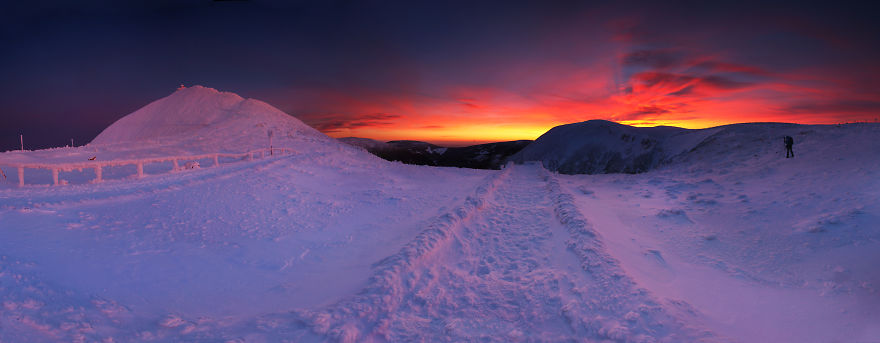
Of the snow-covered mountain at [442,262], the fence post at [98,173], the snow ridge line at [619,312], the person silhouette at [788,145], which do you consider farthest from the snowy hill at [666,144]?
the fence post at [98,173]

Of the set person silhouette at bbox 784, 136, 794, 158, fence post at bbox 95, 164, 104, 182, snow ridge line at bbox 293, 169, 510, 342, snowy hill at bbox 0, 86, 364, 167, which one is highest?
snowy hill at bbox 0, 86, 364, 167

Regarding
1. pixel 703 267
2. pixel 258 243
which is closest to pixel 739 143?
pixel 703 267

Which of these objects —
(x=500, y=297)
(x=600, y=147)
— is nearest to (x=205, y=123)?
(x=500, y=297)

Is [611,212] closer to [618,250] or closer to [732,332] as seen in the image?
[618,250]

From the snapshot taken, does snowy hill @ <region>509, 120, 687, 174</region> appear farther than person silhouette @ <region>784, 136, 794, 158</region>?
Yes

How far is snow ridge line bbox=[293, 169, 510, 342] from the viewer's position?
4020 mm

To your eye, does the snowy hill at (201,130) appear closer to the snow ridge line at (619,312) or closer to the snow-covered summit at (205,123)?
the snow-covered summit at (205,123)

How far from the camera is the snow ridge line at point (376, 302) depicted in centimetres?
402

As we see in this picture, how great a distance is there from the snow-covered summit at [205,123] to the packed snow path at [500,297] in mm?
31994

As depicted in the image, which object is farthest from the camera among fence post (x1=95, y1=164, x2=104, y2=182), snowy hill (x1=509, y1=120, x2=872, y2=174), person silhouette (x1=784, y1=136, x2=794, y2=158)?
snowy hill (x1=509, y1=120, x2=872, y2=174)

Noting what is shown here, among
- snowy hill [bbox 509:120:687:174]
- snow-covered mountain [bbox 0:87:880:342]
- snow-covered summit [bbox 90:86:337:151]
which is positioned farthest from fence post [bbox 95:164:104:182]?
snowy hill [bbox 509:120:687:174]

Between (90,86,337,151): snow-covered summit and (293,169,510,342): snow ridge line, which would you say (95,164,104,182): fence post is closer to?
(293,169,510,342): snow ridge line

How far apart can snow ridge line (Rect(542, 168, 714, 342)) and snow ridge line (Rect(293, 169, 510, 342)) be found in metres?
2.35

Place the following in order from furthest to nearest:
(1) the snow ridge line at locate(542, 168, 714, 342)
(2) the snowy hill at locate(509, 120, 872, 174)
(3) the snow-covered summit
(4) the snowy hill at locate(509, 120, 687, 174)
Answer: (4) the snowy hill at locate(509, 120, 687, 174) → (3) the snow-covered summit → (2) the snowy hill at locate(509, 120, 872, 174) → (1) the snow ridge line at locate(542, 168, 714, 342)
